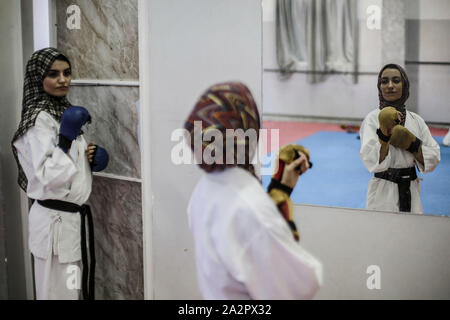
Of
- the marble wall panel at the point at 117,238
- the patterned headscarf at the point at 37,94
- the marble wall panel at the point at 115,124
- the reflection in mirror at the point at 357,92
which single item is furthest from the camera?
the marble wall panel at the point at 117,238

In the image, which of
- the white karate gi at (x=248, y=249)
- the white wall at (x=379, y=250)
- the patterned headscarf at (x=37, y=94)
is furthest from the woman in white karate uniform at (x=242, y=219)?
the patterned headscarf at (x=37, y=94)

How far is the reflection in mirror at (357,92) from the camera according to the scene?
96.0 inches

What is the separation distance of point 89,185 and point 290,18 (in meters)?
1.36

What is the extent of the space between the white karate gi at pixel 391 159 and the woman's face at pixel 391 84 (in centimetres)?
9

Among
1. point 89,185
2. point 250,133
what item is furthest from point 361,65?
point 89,185

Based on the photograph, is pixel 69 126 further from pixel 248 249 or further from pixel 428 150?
pixel 428 150

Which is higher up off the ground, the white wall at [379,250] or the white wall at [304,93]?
the white wall at [304,93]

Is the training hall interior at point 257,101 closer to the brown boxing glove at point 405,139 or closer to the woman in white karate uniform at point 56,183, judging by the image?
the brown boxing glove at point 405,139

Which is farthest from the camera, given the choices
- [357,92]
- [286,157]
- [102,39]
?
[102,39]

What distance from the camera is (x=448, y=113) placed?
2.41 metres

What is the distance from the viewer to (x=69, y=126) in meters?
2.74

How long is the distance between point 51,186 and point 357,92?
5.11 ft

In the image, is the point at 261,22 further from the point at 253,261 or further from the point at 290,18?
the point at 253,261

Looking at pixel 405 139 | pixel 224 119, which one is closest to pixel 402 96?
pixel 405 139
